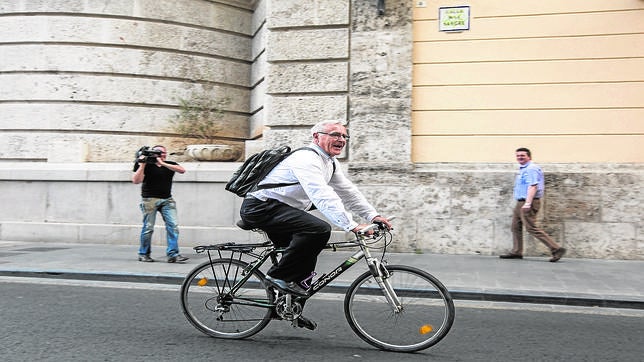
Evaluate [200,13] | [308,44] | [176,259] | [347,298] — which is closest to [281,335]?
[347,298]

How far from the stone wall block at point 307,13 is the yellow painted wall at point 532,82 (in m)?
1.31

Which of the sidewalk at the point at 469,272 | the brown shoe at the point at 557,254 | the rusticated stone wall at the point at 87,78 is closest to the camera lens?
the sidewalk at the point at 469,272

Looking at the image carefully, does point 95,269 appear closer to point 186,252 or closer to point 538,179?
point 186,252

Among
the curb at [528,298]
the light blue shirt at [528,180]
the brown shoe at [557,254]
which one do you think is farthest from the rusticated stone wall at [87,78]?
the brown shoe at [557,254]

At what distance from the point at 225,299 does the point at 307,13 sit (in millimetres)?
7310

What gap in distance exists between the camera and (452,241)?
397 inches

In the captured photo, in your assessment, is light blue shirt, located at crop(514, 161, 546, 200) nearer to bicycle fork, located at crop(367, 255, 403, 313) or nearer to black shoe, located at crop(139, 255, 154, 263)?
black shoe, located at crop(139, 255, 154, 263)

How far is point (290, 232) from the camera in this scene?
437 cm

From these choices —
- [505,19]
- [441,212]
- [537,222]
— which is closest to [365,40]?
[505,19]

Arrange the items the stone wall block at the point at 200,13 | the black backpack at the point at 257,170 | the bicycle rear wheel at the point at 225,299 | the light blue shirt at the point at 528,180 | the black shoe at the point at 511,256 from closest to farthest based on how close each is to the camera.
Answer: the black backpack at the point at 257,170, the bicycle rear wheel at the point at 225,299, the light blue shirt at the point at 528,180, the black shoe at the point at 511,256, the stone wall block at the point at 200,13

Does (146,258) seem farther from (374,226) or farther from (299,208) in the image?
(374,226)

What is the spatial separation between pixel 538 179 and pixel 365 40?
12.2 ft

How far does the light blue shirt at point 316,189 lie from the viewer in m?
4.09

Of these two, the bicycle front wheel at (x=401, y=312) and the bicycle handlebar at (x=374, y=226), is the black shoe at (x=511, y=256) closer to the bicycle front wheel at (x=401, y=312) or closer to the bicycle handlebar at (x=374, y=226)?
the bicycle front wheel at (x=401, y=312)
